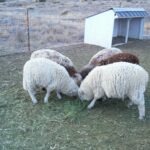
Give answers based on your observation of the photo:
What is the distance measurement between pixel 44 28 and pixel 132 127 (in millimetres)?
10015

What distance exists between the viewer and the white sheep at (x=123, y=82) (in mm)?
4938

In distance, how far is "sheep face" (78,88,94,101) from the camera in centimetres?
558

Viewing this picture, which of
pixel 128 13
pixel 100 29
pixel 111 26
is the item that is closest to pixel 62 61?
pixel 111 26

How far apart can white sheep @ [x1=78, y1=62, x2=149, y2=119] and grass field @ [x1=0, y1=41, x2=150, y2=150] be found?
0.43 meters

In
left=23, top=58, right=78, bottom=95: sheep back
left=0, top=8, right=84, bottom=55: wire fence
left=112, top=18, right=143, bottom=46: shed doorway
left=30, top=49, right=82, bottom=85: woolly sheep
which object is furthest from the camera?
left=112, top=18, right=143, bottom=46: shed doorway

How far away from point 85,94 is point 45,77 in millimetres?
873

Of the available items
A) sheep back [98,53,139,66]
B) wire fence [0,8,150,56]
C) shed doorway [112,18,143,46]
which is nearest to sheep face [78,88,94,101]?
sheep back [98,53,139,66]

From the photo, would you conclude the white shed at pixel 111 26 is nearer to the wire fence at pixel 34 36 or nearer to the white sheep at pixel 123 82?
the wire fence at pixel 34 36

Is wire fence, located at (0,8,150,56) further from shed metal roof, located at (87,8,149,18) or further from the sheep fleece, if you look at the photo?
the sheep fleece

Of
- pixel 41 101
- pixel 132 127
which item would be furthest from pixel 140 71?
pixel 41 101

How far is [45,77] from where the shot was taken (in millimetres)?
5504

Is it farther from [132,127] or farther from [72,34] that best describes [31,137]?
[72,34]

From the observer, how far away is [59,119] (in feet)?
16.7

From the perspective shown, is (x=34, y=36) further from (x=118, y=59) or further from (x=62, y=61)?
(x=118, y=59)
